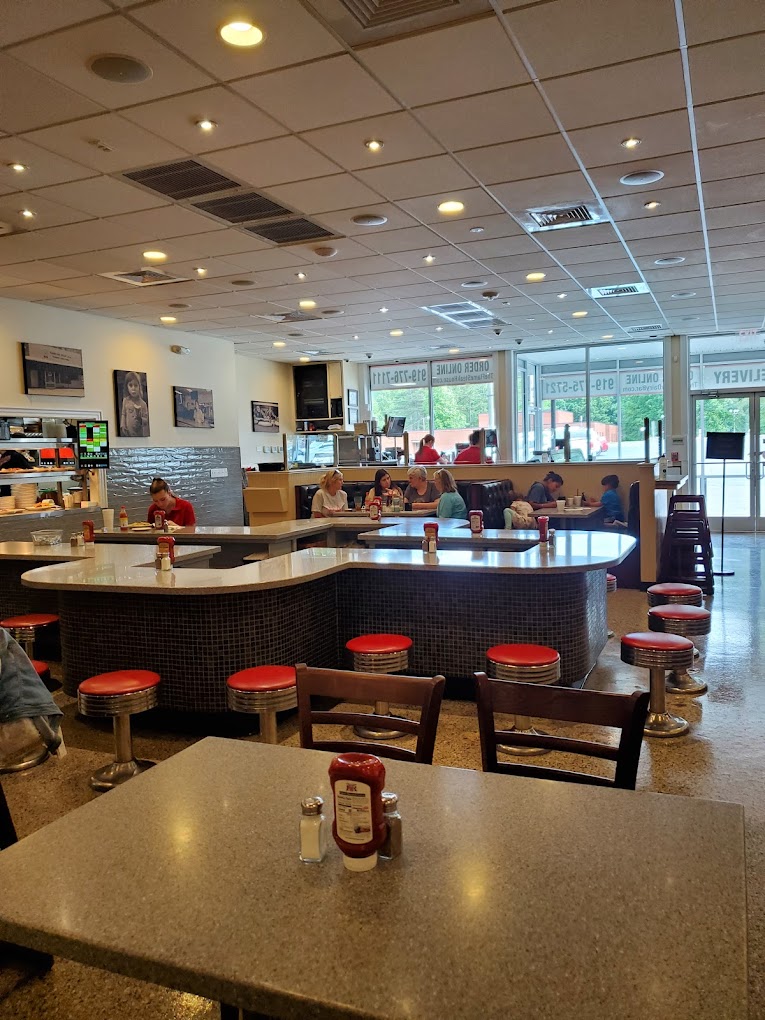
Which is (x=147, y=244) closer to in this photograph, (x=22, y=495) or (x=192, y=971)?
(x=22, y=495)

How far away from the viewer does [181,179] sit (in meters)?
5.38

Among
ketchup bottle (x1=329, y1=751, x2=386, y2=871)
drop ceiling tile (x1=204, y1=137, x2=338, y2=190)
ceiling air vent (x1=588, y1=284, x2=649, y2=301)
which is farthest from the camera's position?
ceiling air vent (x1=588, y1=284, x2=649, y2=301)

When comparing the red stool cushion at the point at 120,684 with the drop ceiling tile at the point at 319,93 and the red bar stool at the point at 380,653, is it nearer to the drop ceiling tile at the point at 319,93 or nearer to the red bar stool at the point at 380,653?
the red bar stool at the point at 380,653

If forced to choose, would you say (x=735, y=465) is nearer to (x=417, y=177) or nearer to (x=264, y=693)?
(x=417, y=177)

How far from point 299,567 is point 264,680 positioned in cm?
99

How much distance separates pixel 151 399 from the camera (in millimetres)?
10852

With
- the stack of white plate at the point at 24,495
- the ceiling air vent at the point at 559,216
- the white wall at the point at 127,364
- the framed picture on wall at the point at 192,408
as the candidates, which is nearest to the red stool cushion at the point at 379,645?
the ceiling air vent at the point at 559,216

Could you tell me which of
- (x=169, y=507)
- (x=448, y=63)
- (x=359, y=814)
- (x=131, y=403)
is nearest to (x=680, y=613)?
(x=448, y=63)

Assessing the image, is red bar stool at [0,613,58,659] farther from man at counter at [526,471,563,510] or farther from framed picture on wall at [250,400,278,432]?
framed picture on wall at [250,400,278,432]

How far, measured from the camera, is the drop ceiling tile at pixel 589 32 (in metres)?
3.43

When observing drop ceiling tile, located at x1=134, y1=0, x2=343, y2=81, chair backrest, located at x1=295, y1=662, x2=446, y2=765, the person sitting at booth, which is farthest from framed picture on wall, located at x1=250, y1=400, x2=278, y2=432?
chair backrest, located at x1=295, y1=662, x2=446, y2=765

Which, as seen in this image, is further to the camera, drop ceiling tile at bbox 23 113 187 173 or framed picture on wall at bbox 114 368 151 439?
framed picture on wall at bbox 114 368 151 439

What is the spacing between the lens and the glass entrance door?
520 inches

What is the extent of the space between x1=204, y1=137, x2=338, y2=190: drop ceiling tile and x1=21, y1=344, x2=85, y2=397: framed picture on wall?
4692 millimetres
